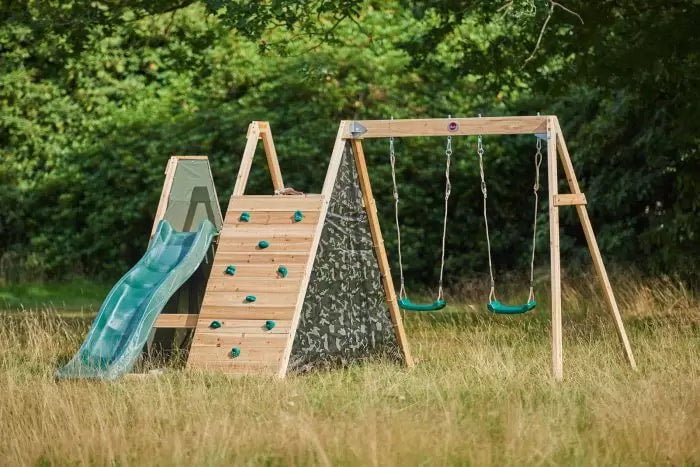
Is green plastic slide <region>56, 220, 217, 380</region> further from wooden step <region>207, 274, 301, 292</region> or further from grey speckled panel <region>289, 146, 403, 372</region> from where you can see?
grey speckled panel <region>289, 146, 403, 372</region>

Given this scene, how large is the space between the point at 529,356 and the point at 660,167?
17.0ft

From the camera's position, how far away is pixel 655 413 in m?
6.13

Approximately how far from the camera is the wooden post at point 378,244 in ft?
29.1

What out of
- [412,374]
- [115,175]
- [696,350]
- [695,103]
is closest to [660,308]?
[695,103]

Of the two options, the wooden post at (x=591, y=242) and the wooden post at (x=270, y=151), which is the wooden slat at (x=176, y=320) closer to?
the wooden post at (x=270, y=151)

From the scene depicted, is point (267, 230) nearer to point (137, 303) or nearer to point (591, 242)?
point (137, 303)

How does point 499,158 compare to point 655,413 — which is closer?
point 655,413

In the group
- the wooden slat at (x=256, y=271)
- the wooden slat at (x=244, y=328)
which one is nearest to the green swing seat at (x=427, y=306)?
the wooden slat at (x=256, y=271)

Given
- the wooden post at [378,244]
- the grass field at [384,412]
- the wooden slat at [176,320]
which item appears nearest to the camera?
the grass field at [384,412]

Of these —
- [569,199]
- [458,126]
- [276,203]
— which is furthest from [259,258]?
[569,199]

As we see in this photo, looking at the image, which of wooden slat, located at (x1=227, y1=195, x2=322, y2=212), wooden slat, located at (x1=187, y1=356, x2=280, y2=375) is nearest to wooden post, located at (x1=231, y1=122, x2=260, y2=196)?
wooden slat, located at (x1=227, y1=195, x2=322, y2=212)

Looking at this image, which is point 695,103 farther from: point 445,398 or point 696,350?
point 445,398

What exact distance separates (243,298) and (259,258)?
311mm

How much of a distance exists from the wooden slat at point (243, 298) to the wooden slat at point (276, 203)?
0.65 metres
